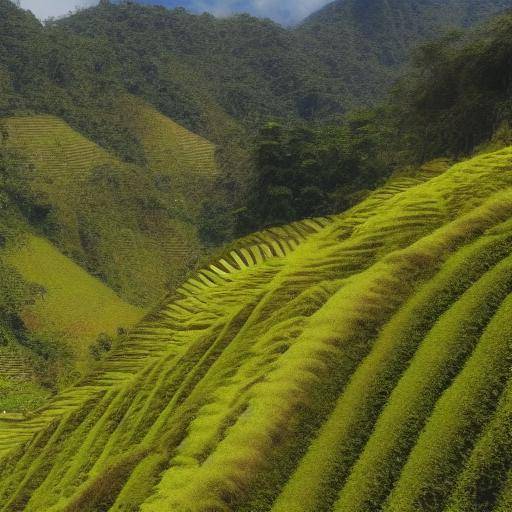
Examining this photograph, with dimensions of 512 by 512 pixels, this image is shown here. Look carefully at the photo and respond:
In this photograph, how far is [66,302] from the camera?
121ft

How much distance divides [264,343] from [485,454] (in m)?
3.04

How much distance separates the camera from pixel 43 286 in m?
37.2

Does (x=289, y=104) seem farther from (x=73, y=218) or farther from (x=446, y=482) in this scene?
(x=446, y=482)

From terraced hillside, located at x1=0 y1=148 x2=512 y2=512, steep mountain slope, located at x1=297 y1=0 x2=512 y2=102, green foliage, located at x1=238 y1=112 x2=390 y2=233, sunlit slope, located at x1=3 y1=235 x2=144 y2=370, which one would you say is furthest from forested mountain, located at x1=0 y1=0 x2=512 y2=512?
steep mountain slope, located at x1=297 y1=0 x2=512 y2=102

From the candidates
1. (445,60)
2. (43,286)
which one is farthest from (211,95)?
(445,60)

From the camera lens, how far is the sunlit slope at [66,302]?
33.4 meters

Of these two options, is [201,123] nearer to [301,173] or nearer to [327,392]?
[301,173]

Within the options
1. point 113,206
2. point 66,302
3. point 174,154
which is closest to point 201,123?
point 174,154

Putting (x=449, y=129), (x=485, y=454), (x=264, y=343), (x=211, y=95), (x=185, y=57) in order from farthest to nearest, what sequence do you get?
(x=185, y=57) < (x=211, y=95) < (x=449, y=129) < (x=264, y=343) < (x=485, y=454)

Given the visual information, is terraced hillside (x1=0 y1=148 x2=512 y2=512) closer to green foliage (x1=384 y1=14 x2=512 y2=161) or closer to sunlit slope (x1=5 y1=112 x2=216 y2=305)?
green foliage (x1=384 y1=14 x2=512 y2=161)

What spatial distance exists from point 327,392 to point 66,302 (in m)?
34.7

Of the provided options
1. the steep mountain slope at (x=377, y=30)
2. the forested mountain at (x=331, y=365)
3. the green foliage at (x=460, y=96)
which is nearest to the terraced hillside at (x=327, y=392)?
the forested mountain at (x=331, y=365)

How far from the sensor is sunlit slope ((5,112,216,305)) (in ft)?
152

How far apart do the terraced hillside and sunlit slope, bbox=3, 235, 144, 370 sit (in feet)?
72.5
